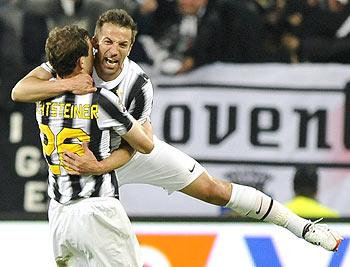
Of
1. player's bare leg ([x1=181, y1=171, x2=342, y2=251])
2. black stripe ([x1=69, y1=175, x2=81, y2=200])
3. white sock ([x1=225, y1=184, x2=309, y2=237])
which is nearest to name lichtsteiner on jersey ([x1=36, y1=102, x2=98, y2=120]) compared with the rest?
black stripe ([x1=69, y1=175, x2=81, y2=200])

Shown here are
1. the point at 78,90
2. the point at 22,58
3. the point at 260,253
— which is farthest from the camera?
the point at 22,58

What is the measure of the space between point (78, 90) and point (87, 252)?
2.43ft

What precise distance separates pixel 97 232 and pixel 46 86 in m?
0.68

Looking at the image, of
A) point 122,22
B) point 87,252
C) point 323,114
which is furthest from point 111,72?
point 323,114

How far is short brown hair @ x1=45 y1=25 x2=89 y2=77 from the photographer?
19.1ft

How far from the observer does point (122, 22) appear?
6.20 meters

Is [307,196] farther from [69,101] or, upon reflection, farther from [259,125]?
[69,101]

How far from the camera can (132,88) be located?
246 inches

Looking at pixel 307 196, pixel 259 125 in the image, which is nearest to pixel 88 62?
pixel 307 196

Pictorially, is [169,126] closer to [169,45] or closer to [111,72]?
[169,45]

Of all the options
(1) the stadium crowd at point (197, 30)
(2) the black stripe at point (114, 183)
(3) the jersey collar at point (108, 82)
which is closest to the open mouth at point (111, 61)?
(3) the jersey collar at point (108, 82)

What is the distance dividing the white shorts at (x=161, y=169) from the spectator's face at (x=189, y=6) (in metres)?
2.41

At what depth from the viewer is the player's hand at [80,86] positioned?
5.85 meters

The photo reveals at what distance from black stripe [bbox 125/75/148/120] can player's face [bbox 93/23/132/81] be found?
0.12 metres
